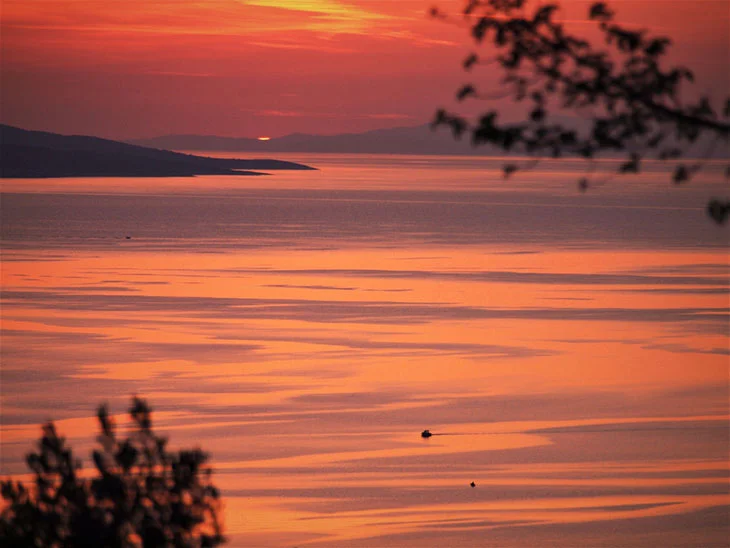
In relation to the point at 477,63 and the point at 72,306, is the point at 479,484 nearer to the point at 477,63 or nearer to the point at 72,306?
the point at 477,63

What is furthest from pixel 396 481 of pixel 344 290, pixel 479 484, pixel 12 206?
pixel 12 206

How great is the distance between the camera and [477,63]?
5223mm

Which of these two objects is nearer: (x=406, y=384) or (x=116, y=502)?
(x=116, y=502)

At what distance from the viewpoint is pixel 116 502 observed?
6.82 meters

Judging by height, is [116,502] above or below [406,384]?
below

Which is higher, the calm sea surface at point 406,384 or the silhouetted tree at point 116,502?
the calm sea surface at point 406,384

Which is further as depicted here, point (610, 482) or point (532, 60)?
point (610, 482)

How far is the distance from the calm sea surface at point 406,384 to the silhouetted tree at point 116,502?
2.71m

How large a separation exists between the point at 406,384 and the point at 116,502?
13503 millimetres

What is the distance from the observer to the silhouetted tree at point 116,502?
22.1 feet

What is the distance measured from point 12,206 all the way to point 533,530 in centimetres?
7375

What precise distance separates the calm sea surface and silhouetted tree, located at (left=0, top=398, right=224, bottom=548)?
271 centimetres

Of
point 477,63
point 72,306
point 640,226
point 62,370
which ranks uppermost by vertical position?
point 640,226

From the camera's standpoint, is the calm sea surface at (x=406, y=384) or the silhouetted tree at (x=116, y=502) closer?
the silhouetted tree at (x=116, y=502)
